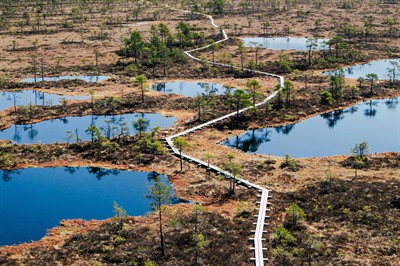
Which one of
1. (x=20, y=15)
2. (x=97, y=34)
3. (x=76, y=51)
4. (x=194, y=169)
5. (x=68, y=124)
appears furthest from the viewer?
(x=20, y=15)

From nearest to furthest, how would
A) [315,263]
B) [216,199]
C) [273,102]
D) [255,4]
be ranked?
1. [315,263]
2. [216,199]
3. [273,102]
4. [255,4]

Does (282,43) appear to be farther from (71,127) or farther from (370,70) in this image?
(71,127)

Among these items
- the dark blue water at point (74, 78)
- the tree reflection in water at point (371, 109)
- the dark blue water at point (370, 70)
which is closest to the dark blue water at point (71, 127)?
the dark blue water at point (74, 78)

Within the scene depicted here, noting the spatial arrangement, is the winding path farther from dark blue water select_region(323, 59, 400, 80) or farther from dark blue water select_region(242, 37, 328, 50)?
dark blue water select_region(242, 37, 328, 50)

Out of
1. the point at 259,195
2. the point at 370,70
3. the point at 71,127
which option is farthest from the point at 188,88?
the point at 259,195

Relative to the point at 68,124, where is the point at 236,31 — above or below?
above

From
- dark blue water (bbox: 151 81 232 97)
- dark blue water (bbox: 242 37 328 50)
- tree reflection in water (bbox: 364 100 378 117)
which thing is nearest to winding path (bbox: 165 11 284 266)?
dark blue water (bbox: 151 81 232 97)

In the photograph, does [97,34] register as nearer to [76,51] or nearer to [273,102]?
[76,51]

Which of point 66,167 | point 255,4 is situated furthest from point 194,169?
point 255,4
